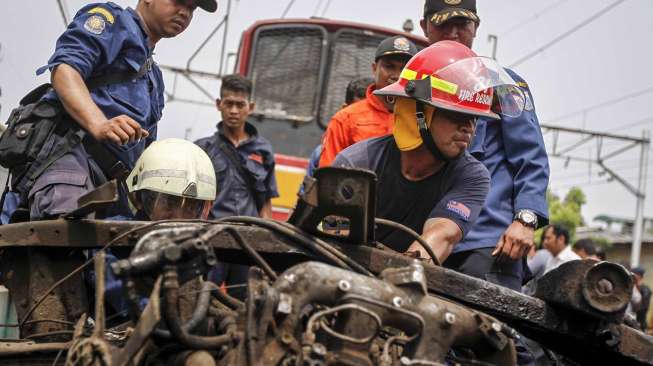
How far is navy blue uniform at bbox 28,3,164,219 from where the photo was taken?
3.88m

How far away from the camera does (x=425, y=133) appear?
3701 mm

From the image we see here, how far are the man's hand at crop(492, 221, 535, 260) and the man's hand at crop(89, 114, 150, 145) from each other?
77.6 inches

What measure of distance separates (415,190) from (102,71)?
5.50 feet

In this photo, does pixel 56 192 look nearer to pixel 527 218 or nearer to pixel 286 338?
pixel 286 338

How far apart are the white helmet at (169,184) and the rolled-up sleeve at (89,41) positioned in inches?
20.1

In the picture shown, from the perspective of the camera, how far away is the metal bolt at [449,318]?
2.42 m

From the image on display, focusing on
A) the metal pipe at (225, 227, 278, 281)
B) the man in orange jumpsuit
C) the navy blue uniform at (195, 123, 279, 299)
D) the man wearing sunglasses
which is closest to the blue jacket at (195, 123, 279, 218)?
the navy blue uniform at (195, 123, 279, 299)

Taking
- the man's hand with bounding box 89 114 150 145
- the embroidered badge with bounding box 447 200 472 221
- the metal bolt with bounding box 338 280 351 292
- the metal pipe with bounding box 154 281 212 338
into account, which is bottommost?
the metal pipe with bounding box 154 281 212 338

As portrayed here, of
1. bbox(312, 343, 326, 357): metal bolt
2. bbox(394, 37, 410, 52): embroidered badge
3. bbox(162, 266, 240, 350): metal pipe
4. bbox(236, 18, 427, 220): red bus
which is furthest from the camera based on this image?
bbox(236, 18, 427, 220): red bus

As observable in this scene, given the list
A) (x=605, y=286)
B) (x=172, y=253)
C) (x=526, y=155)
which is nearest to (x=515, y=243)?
(x=526, y=155)

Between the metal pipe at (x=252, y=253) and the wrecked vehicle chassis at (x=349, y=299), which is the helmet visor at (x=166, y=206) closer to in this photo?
the wrecked vehicle chassis at (x=349, y=299)

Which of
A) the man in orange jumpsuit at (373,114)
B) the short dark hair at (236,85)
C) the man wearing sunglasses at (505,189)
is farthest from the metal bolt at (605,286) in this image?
the short dark hair at (236,85)

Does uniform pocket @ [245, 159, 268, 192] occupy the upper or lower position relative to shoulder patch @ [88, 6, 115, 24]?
lower

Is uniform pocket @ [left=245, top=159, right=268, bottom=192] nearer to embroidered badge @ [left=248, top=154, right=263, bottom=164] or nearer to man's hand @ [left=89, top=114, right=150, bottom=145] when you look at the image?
embroidered badge @ [left=248, top=154, right=263, bottom=164]
